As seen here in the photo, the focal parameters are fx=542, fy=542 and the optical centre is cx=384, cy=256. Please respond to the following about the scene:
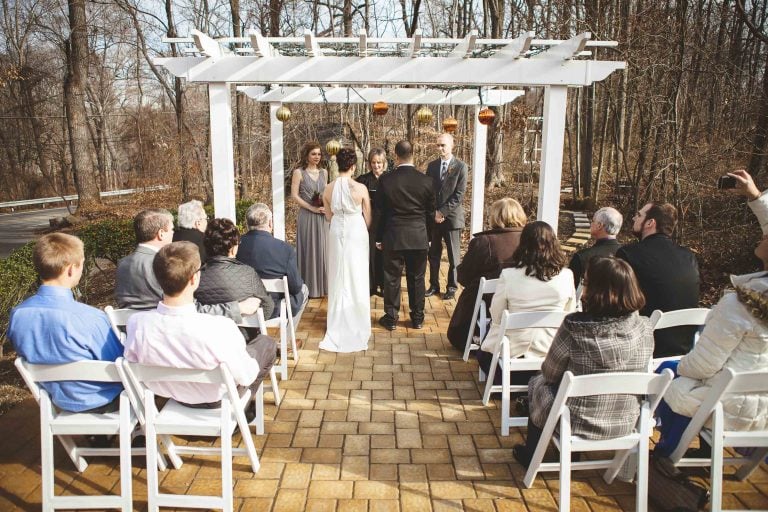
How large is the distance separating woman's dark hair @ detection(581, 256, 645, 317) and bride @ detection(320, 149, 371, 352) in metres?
2.54

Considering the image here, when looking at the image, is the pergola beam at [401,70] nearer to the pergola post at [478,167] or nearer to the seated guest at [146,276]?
the seated guest at [146,276]

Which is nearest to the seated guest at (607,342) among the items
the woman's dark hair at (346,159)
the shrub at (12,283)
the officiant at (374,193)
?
the woman's dark hair at (346,159)

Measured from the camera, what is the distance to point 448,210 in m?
6.10

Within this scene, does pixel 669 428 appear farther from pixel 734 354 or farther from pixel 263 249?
pixel 263 249

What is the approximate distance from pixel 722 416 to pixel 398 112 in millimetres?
15981

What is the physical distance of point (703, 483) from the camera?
2.77 metres

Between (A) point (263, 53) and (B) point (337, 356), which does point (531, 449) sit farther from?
(A) point (263, 53)

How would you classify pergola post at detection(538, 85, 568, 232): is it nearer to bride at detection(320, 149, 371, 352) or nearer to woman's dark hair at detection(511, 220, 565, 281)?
woman's dark hair at detection(511, 220, 565, 281)

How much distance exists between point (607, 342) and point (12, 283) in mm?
5355

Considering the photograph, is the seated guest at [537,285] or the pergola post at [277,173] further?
the pergola post at [277,173]

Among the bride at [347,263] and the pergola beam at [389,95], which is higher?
the pergola beam at [389,95]

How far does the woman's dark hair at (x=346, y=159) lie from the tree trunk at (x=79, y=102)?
37.6ft

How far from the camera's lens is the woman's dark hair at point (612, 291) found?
7.79 feet

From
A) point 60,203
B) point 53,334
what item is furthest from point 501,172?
point 60,203
